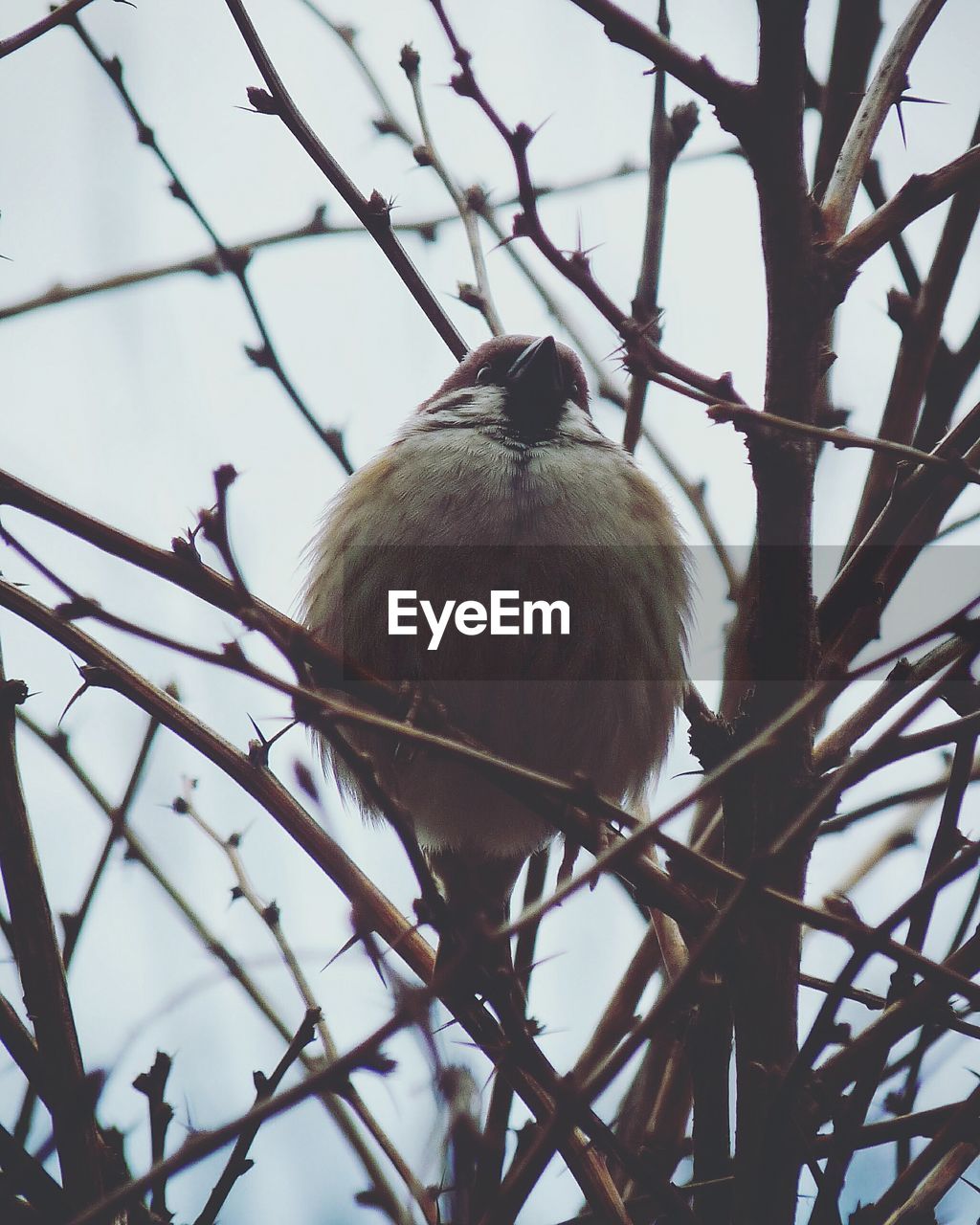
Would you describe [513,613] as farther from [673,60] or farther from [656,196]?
[673,60]

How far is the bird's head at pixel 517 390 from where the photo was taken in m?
3.35

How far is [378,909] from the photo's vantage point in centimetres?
195

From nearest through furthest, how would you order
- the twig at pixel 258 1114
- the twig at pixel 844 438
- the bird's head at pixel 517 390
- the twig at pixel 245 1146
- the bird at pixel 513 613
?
the twig at pixel 258 1114, the twig at pixel 844 438, the twig at pixel 245 1146, the bird at pixel 513 613, the bird's head at pixel 517 390

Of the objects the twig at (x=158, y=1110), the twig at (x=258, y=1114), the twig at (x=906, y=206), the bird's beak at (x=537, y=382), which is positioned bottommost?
the twig at (x=158, y=1110)

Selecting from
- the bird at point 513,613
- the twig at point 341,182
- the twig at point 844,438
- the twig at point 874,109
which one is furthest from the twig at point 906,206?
the bird at point 513,613

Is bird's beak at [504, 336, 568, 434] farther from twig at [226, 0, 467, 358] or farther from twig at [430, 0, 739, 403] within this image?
twig at [430, 0, 739, 403]

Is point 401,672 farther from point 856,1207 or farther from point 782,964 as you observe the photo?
point 856,1207

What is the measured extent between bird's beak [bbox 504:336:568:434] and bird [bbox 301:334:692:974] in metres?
0.09

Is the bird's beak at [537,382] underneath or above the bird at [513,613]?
above

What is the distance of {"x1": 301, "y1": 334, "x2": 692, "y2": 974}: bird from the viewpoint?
2771 mm

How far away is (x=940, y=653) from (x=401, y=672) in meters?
1.30

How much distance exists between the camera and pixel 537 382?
342cm

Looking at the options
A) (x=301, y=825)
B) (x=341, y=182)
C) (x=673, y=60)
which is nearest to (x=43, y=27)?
(x=341, y=182)

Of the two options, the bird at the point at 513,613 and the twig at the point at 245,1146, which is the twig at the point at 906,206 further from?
the twig at the point at 245,1146
